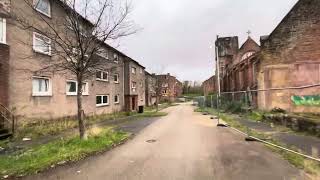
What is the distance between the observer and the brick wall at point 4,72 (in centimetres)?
1652

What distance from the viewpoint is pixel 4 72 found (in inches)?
659

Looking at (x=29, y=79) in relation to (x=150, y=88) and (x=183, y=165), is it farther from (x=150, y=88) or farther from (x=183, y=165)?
(x=150, y=88)

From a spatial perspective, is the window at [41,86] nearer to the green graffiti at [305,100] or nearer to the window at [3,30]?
the window at [3,30]

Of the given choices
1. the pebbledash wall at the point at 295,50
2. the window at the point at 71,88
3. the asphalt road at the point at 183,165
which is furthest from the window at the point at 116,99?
the asphalt road at the point at 183,165

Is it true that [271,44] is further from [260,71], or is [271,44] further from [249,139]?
[249,139]

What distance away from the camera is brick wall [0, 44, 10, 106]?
1652 centimetres

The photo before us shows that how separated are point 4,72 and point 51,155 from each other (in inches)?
323

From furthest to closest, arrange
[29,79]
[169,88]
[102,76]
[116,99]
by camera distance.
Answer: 1. [169,88]
2. [116,99]
3. [102,76]
4. [29,79]

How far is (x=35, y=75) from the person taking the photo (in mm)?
19688

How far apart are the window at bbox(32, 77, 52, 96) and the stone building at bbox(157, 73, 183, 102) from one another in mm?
63440

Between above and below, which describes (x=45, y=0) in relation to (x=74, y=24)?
above

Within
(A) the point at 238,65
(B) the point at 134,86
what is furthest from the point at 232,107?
(B) the point at 134,86

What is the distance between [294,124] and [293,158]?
6778mm

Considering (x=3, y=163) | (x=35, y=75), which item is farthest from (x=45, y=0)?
(x=3, y=163)
